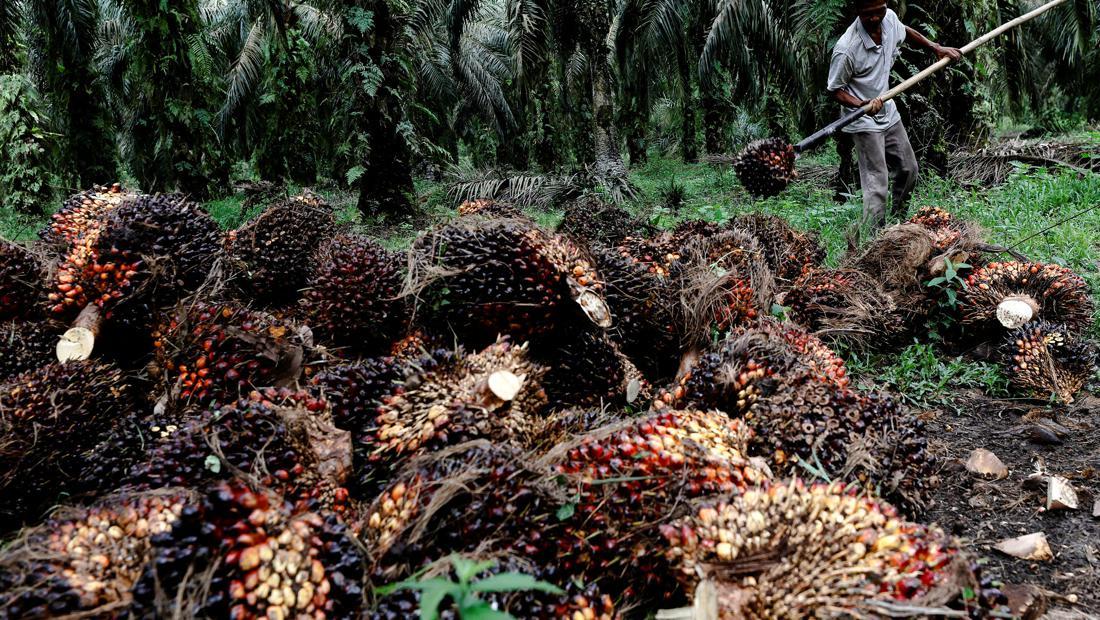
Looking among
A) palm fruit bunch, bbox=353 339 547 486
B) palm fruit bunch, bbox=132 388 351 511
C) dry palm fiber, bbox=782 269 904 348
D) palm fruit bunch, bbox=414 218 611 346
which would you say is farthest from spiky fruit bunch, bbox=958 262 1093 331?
palm fruit bunch, bbox=132 388 351 511

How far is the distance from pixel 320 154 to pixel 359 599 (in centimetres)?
1768

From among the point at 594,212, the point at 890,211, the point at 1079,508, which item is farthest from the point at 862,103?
the point at 1079,508

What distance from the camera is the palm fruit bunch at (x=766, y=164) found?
5.46 meters

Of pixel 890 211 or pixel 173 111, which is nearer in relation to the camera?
pixel 890 211

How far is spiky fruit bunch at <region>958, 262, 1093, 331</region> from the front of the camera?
3.25 m

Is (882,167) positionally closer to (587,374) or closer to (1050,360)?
(1050,360)

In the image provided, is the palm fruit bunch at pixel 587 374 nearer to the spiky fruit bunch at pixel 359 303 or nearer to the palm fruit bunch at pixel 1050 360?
the spiky fruit bunch at pixel 359 303

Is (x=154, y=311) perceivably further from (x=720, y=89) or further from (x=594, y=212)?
(x=720, y=89)

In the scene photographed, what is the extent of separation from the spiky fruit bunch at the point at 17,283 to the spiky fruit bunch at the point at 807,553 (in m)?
2.97

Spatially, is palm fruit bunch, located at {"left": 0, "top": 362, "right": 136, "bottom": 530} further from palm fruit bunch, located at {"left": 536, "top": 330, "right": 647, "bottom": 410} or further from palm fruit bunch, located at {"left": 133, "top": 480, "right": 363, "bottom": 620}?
palm fruit bunch, located at {"left": 536, "top": 330, "right": 647, "bottom": 410}

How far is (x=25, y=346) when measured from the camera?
2572 millimetres

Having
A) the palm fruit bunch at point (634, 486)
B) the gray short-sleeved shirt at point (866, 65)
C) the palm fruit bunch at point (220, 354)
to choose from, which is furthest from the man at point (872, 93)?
the palm fruit bunch at point (220, 354)

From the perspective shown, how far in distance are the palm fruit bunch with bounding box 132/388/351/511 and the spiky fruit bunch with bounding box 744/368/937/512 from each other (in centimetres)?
128

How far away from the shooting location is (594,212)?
13.5ft
